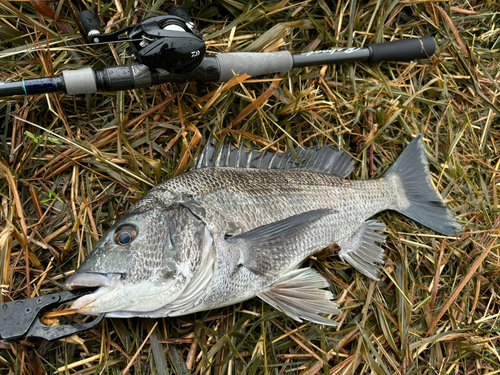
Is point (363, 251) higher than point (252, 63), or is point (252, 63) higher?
point (252, 63)

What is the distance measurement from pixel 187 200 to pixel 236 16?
5.06 ft

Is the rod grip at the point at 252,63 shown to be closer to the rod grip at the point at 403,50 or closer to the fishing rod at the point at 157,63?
the fishing rod at the point at 157,63

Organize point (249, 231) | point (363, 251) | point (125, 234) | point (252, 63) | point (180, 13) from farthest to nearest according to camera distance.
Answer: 1. point (363, 251)
2. point (252, 63)
3. point (180, 13)
4. point (249, 231)
5. point (125, 234)

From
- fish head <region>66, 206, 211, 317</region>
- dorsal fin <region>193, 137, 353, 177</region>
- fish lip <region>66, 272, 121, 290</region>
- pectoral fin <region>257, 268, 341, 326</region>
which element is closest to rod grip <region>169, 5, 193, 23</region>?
dorsal fin <region>193, 137, 353, 177</region>

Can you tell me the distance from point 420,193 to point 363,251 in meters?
0.67

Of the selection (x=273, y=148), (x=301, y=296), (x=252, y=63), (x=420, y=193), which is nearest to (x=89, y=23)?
(x=252, y=63)

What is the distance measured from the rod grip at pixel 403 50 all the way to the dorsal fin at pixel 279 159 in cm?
86

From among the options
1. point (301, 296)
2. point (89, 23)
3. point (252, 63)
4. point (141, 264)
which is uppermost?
point (89, 23)

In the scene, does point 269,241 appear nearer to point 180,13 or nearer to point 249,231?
point 249,231

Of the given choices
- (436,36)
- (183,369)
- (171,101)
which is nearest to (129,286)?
(183,369)

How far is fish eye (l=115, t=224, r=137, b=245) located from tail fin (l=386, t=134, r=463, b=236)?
6.21 feet

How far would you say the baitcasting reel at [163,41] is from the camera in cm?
199

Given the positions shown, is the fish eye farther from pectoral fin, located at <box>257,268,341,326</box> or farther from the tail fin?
the tail fin

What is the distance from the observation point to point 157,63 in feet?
6.75
